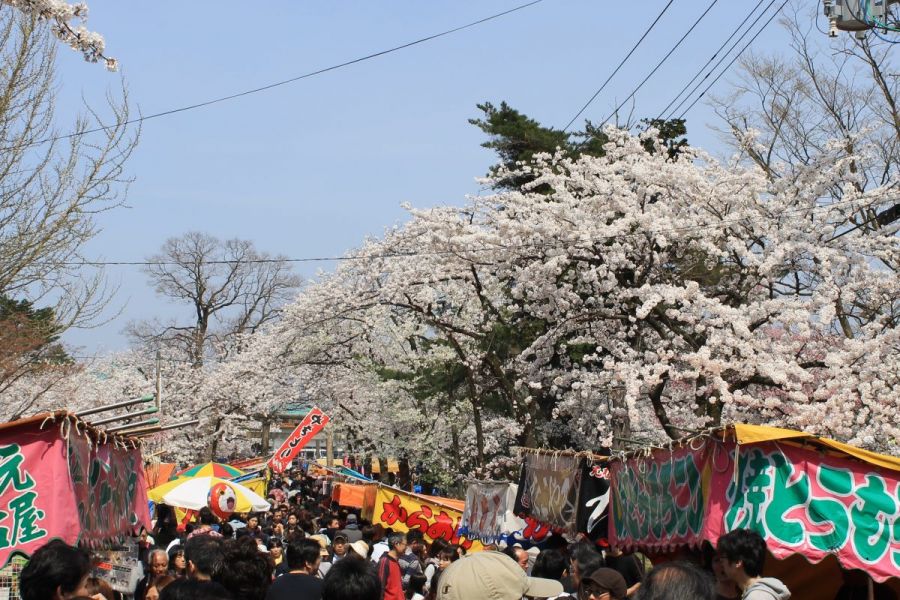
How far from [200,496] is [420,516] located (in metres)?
3.79

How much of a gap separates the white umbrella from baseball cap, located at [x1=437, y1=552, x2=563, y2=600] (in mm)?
13414

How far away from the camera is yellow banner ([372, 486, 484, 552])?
16.2 meters

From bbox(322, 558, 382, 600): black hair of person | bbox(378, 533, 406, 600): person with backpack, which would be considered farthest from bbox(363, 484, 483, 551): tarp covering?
bbox(322, 558, 382, 600): black hair of person

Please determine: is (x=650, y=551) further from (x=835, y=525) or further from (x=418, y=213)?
(x=418, y=213)

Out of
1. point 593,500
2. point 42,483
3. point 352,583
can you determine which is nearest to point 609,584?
point 352,583

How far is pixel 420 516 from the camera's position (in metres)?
16.2

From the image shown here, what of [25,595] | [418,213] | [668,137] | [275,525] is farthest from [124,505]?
[668,137]

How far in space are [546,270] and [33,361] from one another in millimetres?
9220

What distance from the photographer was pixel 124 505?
8664mm

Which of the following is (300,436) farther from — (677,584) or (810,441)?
(677,584)

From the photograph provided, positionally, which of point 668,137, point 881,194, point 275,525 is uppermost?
point 668,137

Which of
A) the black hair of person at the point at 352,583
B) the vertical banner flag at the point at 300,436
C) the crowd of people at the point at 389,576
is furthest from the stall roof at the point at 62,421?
the vertical banner flag at the point at 300,436

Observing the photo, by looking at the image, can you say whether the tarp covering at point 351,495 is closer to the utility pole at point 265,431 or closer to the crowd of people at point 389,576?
the crowd of people at point 389,576

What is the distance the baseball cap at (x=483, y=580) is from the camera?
368 centimetres
